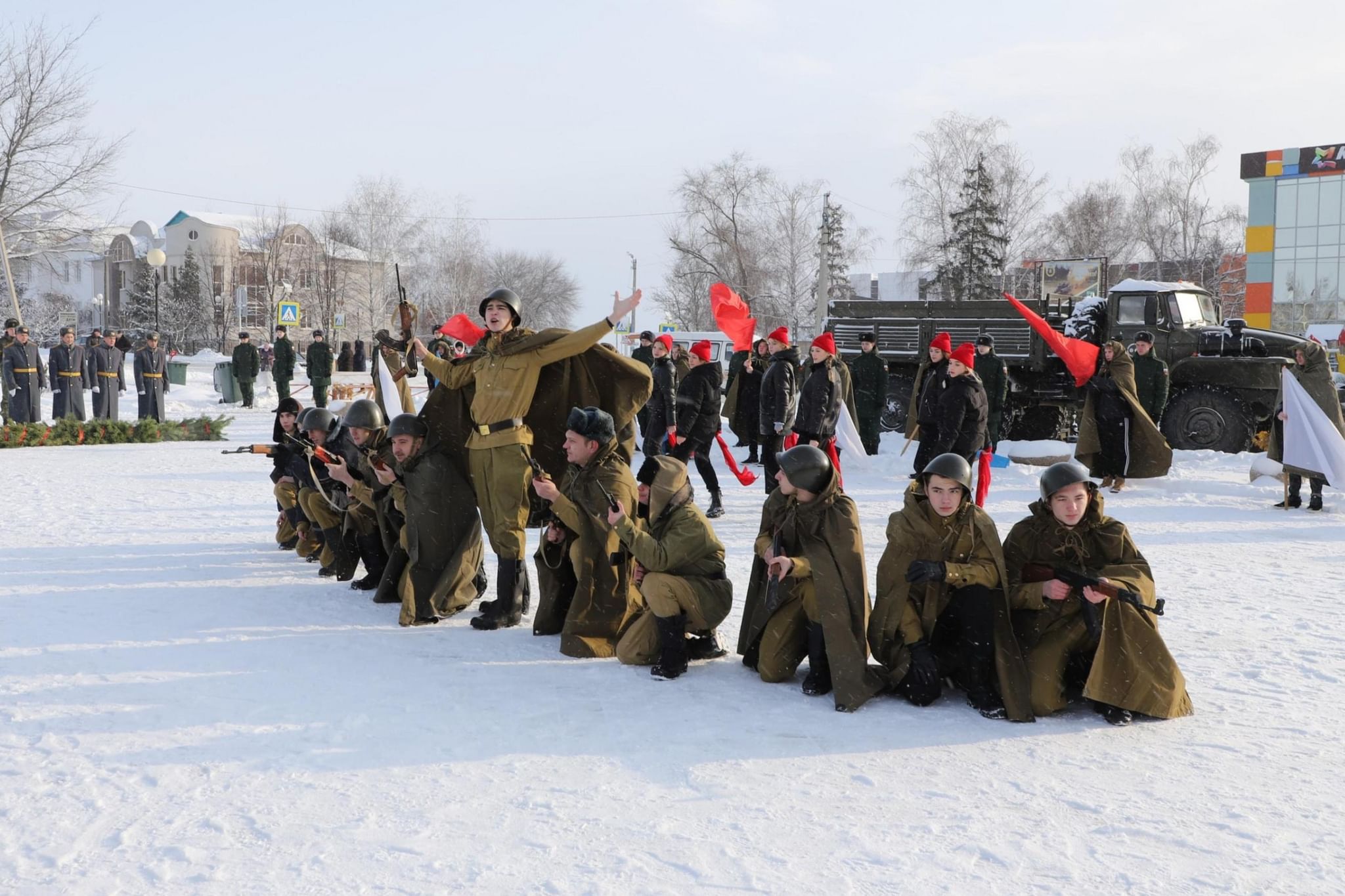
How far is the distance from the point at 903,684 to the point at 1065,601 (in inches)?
29.9

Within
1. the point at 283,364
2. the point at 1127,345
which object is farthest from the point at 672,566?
the point at 283,364

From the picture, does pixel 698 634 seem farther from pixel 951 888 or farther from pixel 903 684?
pixel 951 888

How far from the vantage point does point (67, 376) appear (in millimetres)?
19094

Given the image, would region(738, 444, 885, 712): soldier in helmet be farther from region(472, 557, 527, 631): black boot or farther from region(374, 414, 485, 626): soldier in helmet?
region(374, 414, 485, 626): soldier in helmet

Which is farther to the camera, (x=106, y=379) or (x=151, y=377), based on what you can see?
(x=151, y=377)

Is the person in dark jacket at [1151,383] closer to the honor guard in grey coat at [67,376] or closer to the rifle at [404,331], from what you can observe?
the rifle at [404,331]

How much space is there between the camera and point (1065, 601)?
464 cm

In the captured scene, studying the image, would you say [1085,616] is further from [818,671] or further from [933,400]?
[933,400]

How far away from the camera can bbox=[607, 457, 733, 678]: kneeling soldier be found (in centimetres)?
505

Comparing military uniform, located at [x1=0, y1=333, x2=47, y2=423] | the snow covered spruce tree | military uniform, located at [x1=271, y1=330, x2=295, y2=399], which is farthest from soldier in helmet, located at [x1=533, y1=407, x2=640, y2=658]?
the snow covered spruce tree

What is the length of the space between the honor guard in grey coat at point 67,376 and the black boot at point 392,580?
14617 mm

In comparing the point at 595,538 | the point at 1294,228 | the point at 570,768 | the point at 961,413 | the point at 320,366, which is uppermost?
the point at 1294,228

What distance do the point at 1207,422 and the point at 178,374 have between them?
2601 centimetres

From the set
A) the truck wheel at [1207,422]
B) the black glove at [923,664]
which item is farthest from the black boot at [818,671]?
the truck wheel at [1207,422]
